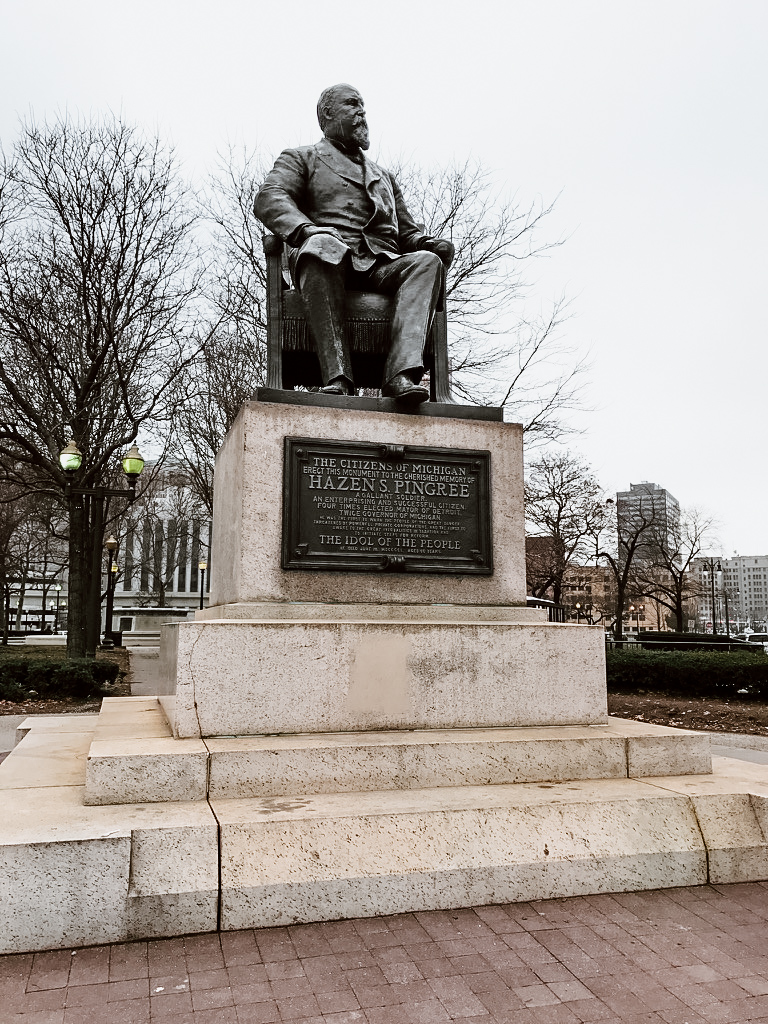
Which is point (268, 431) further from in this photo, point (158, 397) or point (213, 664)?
point (158, 397)

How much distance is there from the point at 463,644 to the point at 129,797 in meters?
1.97

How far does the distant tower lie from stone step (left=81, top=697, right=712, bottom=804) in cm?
4134

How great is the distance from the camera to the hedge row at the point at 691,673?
14734mm

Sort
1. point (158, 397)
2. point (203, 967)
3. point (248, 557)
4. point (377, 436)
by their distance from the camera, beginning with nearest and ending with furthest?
point (203, 967), point (248, 557), point (377, 436), point (158, 397)

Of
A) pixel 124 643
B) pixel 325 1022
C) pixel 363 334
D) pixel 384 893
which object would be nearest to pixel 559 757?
pixel 384 893

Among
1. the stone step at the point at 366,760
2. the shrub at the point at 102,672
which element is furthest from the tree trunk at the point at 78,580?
the stone step at the point at 366,760

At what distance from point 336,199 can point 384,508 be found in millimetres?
2622

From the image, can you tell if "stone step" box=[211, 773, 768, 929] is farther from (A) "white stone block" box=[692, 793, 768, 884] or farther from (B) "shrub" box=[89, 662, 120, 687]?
(B) "shrub" box=[89, 662, 120, 687]

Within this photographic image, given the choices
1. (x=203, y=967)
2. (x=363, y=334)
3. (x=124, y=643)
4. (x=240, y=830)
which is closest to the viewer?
(x=203, y=967)

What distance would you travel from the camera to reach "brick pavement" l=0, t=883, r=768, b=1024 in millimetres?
2469

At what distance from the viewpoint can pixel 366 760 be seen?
3848 mm

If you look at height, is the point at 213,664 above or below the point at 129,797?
above

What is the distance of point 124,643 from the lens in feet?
115

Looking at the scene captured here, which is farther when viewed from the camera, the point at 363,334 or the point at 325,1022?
the point at 363,334
